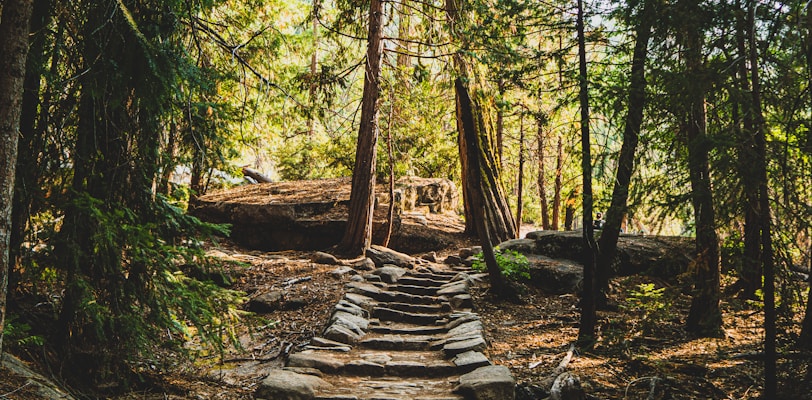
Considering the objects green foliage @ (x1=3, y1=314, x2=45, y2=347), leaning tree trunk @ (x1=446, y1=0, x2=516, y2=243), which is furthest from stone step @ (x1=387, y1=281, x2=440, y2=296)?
green foliage @ (x1=3, y1=314, x2=45, y2=347)

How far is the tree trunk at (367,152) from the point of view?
415 inches

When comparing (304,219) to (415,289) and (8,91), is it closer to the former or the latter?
(415,289)

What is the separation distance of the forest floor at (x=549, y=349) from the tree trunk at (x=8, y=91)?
3.48 ft

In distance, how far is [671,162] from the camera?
5.27 metres

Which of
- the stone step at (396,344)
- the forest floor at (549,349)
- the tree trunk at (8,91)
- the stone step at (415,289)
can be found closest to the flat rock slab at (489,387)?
the forest floor at (549,349)

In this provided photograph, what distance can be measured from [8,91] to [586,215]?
593 cm

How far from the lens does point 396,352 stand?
6.86 metres

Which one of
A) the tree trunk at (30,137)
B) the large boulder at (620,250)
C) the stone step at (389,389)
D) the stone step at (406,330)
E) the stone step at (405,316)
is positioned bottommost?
the stone step at (389,389)

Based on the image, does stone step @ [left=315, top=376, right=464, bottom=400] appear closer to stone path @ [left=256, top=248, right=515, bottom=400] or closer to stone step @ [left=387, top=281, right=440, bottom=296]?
stone path @ [left=256, top=248, right=515, bottom=400]

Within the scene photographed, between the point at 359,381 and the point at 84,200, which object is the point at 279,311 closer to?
the point at 359,381

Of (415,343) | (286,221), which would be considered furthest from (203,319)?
(286,221)

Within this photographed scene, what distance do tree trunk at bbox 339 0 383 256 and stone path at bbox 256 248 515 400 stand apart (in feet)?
5.58

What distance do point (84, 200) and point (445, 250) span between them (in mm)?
9903

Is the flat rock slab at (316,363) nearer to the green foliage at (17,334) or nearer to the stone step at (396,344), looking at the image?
the stone step at (396,344)
